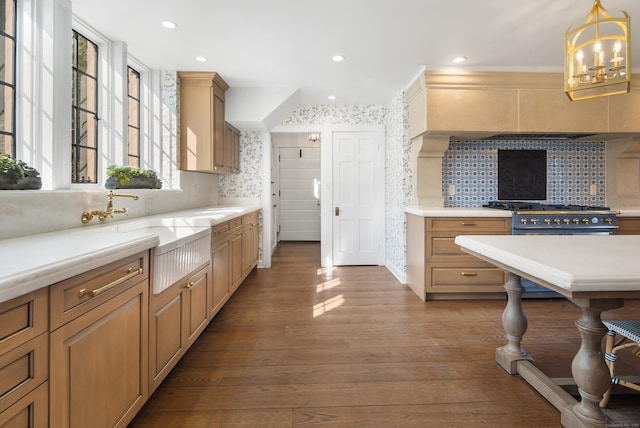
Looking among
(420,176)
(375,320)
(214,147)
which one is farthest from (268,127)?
(375,320)

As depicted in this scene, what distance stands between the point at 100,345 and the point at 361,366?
1469mm

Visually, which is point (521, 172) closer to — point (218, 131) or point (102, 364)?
point (218, 131)

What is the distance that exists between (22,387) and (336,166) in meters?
4.30

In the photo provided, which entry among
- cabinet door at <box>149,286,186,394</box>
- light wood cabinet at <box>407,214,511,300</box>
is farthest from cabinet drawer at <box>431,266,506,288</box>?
cabinet door at <box>149,286,186,394</box>

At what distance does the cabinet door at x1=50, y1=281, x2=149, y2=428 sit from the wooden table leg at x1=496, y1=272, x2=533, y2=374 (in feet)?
6.62

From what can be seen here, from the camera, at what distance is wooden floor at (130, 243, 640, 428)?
65.6 inches

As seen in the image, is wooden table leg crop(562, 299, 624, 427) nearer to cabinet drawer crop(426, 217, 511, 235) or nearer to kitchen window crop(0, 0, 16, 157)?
cabinet drawer crop(426, 217, 511, 235)

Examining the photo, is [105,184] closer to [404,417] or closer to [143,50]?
[143,50]

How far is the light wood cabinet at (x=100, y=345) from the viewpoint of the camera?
3.41 ft

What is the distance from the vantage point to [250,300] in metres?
3.43

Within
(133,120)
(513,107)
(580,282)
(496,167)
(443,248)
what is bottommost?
(443,248)

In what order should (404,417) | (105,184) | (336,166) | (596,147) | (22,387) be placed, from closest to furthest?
1. (22,387)
2. (404,417)
3. (105,184)
4. (596,147)
5. (336,166)

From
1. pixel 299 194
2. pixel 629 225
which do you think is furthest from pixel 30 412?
pixel 299 194

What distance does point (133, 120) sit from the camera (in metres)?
3.33
